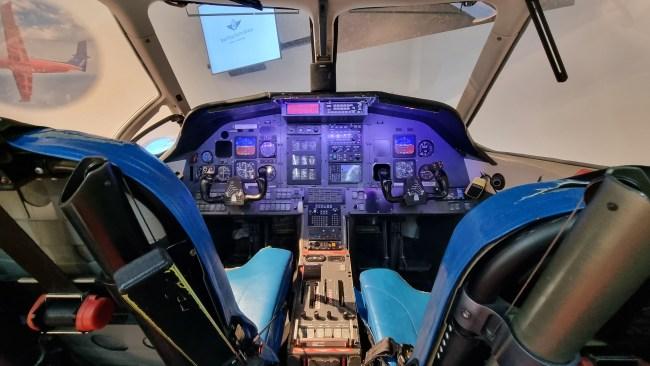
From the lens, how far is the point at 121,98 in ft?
14.1

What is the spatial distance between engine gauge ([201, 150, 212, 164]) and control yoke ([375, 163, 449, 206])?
1.22 meters

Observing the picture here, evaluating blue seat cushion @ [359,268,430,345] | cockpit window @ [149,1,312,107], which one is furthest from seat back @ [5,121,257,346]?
cockpit window @ [149,1,312,107]

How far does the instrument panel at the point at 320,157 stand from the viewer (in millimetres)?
2568

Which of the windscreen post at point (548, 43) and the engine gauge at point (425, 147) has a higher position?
the windscreen post at point (548, 43)

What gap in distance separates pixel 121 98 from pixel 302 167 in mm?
2941

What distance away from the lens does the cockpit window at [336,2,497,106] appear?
4.15 m

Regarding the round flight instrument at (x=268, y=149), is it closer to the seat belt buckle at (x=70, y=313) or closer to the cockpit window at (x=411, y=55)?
the cockpit window at (x=411, y=55)

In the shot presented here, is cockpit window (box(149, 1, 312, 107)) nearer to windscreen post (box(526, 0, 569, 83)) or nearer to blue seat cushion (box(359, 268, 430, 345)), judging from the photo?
windscreen post (box(526, 0, 569, 83))

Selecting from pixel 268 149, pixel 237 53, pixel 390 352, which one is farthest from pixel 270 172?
pixel 237 53

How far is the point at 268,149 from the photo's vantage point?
8.57 feet

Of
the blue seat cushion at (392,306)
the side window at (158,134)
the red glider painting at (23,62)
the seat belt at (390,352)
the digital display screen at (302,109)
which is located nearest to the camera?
the seat belt at (390,352)

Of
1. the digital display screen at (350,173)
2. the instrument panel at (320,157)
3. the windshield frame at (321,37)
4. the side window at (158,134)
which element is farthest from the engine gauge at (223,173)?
the digital display screen at (350,173)

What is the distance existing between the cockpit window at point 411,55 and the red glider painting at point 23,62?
2.98 m

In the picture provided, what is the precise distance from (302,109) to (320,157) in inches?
14.7
